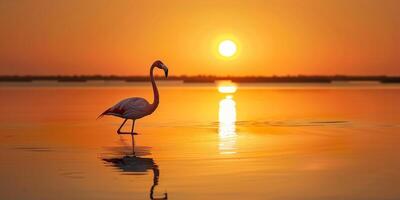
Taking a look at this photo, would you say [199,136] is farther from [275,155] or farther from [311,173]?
[311,173]

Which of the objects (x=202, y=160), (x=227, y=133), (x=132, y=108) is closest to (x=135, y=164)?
(x=202, y=160)

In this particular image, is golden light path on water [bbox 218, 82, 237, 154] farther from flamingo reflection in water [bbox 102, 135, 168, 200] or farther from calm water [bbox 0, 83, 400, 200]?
flamingo reflection in water [bbox 102, 135, 168, 200]

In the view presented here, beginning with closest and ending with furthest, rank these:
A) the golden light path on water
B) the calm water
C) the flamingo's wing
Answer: the calm water < the golden light path on water < the flamingo's wing

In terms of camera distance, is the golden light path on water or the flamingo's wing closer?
the golden light path on water

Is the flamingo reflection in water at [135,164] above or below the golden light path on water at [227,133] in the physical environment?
above

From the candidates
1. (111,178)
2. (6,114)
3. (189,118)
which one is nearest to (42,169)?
(111,178)

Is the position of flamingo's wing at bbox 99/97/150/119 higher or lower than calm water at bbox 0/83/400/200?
higher

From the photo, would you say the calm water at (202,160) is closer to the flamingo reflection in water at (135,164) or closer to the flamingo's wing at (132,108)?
the flamingo reflection in water at (135,164)

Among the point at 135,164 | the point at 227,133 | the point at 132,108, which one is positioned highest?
the point at 132,108

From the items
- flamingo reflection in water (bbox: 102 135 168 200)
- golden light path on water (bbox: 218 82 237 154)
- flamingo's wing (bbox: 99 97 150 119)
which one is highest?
flamingo's wing (bbox: 99 97 150 119)

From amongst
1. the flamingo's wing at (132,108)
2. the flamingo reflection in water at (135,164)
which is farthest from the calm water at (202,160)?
the flamingo's wing at (132,108)

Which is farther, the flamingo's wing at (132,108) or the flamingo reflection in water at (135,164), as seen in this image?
the flamingo's wing at (132,108)

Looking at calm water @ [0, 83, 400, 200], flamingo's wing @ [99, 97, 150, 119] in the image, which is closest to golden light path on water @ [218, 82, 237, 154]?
calm water @ [0, 83, 400, 200]

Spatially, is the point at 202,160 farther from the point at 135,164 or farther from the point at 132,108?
the point at 132,108
